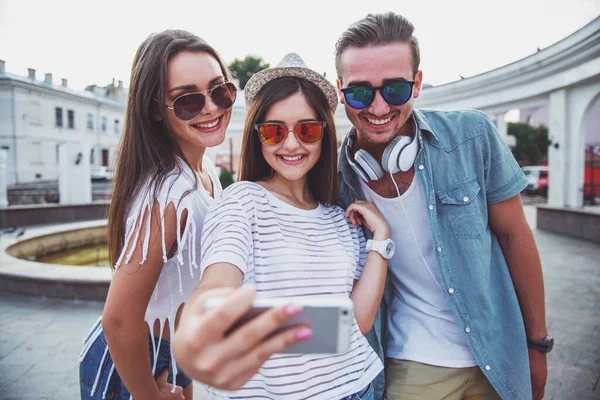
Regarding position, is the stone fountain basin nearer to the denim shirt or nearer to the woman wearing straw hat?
the woman wearing straw hat

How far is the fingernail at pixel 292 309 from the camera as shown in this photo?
84cm

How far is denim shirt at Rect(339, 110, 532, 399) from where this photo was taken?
1.93 meters

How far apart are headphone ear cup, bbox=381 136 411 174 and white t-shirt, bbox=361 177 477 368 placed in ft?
0.52

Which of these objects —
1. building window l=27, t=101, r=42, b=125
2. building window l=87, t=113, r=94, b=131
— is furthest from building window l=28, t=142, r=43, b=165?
building window l=87, t=113, r=94, b=131

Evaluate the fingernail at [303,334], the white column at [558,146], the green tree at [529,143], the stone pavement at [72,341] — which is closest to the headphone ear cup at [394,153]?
the fingernail at [303,334]

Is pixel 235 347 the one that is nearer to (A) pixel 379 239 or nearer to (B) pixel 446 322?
(A) pixel 379 239

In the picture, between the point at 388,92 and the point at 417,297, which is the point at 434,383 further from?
the point at 388,92

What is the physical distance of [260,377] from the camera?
149 centimetres

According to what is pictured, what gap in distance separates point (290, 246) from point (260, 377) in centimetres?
49

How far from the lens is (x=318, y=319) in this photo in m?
0.88

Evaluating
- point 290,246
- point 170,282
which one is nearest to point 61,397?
point 170,282

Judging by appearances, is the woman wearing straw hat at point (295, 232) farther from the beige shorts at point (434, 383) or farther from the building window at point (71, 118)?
the building window at point (71, 118)

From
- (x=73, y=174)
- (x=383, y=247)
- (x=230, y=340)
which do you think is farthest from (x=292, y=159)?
(x=73, y=174)

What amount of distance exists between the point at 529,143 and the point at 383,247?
1556 inches
